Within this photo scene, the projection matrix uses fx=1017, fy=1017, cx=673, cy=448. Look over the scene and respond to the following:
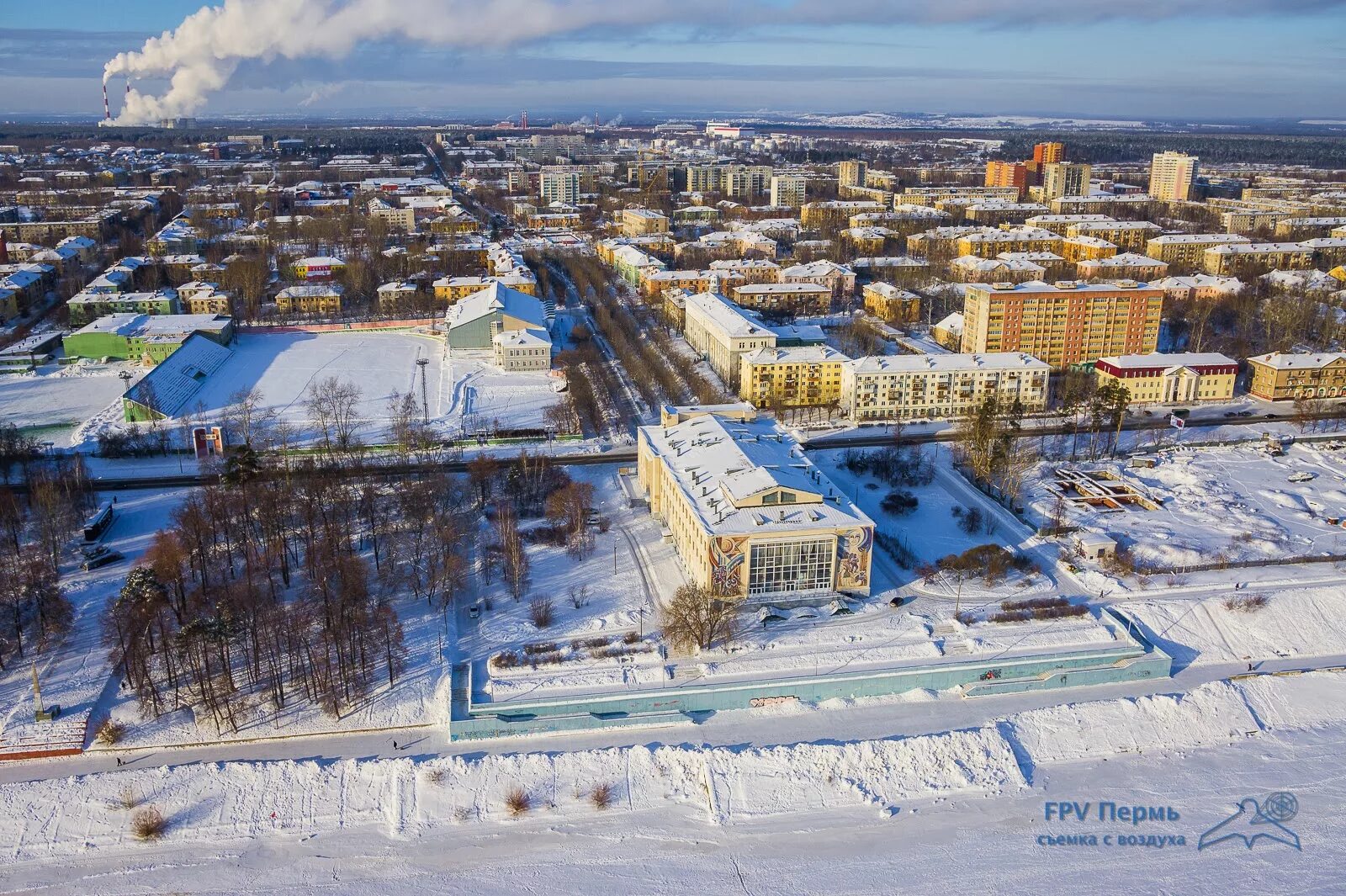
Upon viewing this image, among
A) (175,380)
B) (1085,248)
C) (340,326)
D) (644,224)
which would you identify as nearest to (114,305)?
(340,326)

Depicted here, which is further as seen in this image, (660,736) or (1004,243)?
(1004,243)

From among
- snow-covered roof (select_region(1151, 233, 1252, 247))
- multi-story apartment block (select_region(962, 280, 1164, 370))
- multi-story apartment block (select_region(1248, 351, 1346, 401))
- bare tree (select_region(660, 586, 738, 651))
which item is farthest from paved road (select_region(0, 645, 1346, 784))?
snow-covered roof (select_region(1151, 233, 1252, 247))

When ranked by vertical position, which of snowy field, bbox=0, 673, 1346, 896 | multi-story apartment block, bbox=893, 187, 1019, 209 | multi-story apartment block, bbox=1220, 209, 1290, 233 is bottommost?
snowy field, bbox=0, 673, 1346, 896

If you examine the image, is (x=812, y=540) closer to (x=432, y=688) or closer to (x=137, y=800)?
(x=432, y=688)

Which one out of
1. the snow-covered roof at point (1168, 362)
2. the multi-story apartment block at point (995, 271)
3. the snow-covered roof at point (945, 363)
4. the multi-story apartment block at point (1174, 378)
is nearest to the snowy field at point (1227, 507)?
the multi-story apartment block at point (1174, 378)

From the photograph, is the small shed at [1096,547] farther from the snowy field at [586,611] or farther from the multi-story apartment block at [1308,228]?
the multi-story apartment block at [1308,228]

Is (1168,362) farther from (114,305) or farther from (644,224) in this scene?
(644,224)

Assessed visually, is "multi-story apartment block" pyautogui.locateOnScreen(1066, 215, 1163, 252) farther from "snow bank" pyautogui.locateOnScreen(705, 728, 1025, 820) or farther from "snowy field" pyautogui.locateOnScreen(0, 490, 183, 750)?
"snowy field" pyautogui.locateOnScreen(0, 490, 183, 750)
